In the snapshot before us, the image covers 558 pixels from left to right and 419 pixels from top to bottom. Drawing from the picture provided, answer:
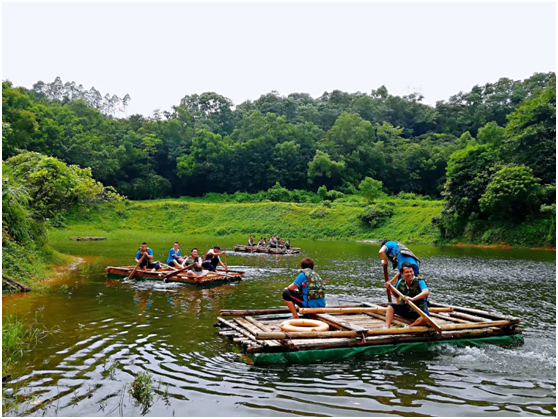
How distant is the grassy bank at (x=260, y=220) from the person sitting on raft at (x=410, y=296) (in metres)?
33.3

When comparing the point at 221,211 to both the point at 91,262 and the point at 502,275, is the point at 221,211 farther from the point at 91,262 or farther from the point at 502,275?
the point at 502,275

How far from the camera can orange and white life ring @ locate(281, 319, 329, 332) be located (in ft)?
28.5

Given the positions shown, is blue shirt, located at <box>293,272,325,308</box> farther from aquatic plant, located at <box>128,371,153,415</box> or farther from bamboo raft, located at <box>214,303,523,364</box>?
aquatic plant, located at <box>128,371,153,415</box>

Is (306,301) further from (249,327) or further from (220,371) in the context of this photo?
(220,371)

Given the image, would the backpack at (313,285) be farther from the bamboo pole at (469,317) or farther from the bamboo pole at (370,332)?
the bamboo pole at (469,317)

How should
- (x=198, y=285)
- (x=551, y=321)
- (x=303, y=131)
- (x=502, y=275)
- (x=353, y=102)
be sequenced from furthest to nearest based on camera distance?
(x=353, y=102) < (x=303, y=131) < (x=502, y=275) < (x=198, y=285) < (x=551, y=321)

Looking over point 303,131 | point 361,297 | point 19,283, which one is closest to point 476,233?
point 361,297

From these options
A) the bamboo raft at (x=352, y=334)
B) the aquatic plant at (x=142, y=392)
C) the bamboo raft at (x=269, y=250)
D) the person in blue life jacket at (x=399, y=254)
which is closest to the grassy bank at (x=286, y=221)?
the bamboo raft at (x=269, y=250)

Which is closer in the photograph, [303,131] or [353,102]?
[303,131]

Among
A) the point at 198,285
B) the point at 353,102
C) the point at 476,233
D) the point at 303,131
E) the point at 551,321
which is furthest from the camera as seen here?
the point at 353,102

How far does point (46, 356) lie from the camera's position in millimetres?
7879

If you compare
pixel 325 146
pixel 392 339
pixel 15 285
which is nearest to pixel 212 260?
pixel 15 285

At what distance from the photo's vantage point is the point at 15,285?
44.3ft

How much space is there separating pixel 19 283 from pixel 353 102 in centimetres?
8839
